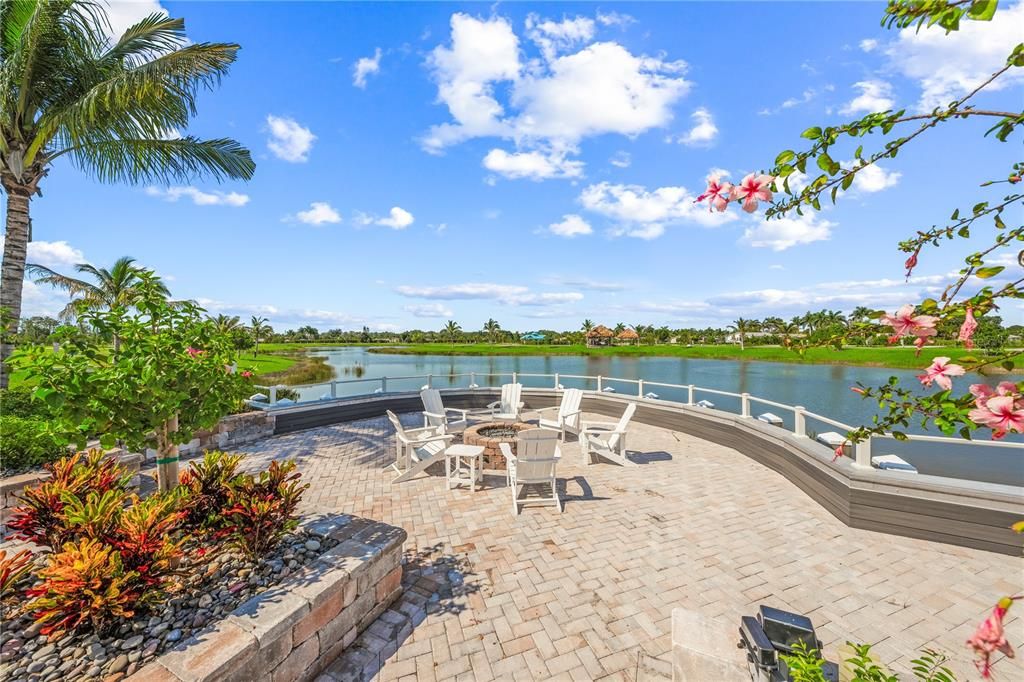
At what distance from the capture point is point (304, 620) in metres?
2.44

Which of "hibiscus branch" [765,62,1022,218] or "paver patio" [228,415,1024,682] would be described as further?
"paver patio" [228,415,1024,682]

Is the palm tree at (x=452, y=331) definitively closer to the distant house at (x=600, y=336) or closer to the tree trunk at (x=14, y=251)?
the distant house at (x=600, y=336)

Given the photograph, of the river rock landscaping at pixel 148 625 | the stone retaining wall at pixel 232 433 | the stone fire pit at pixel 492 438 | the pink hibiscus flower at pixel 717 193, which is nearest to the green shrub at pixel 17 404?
the stone retaining wall at pixel 232 433

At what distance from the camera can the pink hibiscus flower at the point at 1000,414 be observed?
3.02 feet

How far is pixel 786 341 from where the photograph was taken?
5.30 ft

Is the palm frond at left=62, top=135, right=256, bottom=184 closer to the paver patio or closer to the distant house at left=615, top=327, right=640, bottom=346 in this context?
the paver patio

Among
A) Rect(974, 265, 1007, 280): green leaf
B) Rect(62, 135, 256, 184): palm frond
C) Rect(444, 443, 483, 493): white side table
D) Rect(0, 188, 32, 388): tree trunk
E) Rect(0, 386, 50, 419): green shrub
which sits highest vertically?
Rect(62, 135, 256, 184): palm frond

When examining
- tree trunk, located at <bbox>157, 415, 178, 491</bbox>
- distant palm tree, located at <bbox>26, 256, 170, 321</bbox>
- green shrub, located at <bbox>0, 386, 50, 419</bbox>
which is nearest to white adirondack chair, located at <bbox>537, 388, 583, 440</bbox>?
tree trunk, located at <bbox>157, 415, 178, 491</bbox>

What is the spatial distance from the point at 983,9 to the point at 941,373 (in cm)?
91

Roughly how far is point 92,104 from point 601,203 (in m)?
12.4

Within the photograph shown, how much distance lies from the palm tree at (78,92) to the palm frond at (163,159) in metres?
0.03

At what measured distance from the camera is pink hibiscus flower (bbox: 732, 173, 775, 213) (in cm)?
132

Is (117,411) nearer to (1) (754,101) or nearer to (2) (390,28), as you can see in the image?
(1) (754,101)

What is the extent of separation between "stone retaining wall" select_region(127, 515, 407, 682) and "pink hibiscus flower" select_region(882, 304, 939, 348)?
3239 millimetres
